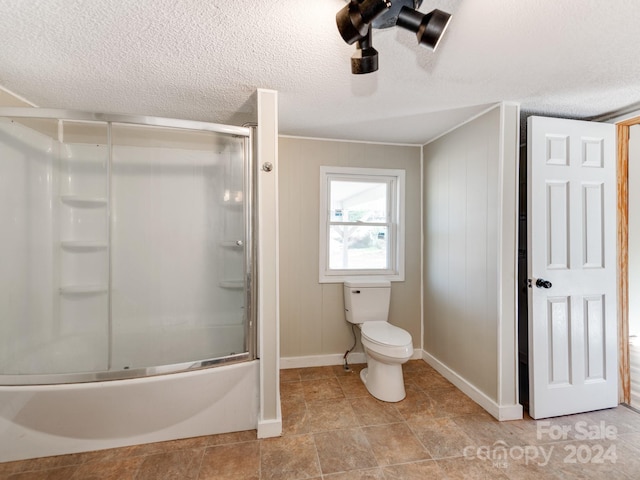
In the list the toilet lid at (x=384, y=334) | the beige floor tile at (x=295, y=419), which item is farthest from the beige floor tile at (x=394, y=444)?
the toilet lid at (x=384, y=334)

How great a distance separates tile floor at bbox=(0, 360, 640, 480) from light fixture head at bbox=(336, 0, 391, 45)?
199 cm

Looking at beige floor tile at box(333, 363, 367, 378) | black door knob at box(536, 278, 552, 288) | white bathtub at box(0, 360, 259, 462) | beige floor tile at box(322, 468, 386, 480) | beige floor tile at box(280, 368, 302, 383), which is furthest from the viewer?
beige floor tile at box(333, 363, 367, 378)

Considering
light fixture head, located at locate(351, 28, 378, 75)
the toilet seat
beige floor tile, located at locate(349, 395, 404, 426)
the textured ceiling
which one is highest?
the textured ceiling

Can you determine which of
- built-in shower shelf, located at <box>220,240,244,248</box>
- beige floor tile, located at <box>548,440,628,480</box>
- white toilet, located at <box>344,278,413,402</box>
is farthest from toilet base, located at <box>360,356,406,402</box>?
built-in shower shelf, located at <box>220,240,244,248</box>

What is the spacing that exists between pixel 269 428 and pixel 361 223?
1.85 meters

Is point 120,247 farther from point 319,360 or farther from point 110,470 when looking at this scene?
point 319,360

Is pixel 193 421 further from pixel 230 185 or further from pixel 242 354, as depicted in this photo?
pixel 230 185

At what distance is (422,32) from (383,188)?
2.00 m

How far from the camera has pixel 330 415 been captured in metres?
2.02

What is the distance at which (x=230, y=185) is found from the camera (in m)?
2.11

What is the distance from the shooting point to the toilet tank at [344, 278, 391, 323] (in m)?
2.64

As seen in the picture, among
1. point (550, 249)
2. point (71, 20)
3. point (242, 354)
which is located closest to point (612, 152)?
point (550, 249)

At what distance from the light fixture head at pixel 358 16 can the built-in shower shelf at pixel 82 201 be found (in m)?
1.86

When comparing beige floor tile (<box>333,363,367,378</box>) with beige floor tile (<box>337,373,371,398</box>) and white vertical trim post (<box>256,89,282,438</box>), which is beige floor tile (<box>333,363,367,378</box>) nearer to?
beige floor tile (<box>337,373,371,398</box>)
